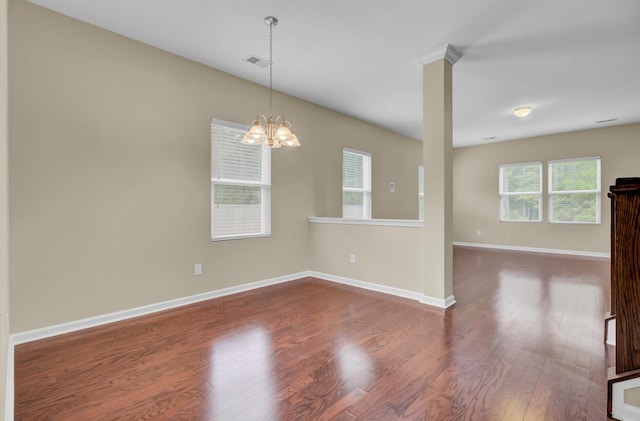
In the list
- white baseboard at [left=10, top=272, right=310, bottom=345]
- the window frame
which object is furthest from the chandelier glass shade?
the window frame

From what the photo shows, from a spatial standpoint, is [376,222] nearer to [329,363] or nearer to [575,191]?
[329,363]

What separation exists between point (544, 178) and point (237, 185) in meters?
6.91

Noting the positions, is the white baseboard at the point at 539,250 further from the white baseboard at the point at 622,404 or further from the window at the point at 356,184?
the white baseboard at the point at 622,404

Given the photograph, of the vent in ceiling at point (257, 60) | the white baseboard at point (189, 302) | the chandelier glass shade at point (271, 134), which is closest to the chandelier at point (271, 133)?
the chandelier glass shade at point (271, 134)

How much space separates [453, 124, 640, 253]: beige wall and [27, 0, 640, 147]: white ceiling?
176 centimetres

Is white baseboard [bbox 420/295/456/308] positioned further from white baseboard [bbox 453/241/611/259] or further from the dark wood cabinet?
white baseboard [bbox 453/241/611/259]

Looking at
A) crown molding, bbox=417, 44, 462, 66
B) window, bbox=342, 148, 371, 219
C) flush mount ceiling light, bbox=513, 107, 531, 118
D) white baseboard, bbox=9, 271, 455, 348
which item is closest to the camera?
white baseboard, bbox=9, 271, 455, 348

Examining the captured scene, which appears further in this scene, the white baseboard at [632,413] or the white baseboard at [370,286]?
the white baseboard at [370,286]

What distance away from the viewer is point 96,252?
9.29 ft

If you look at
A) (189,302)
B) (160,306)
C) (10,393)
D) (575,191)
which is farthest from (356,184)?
(10,393)

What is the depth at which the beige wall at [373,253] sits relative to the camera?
3.69m

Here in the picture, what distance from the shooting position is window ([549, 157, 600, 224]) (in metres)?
6.41

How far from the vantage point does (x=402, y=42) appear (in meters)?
3.12

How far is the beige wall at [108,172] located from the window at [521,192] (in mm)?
6323
